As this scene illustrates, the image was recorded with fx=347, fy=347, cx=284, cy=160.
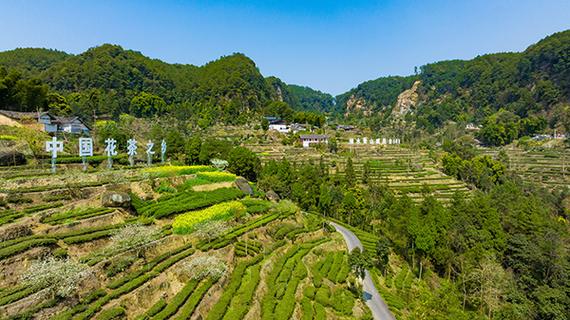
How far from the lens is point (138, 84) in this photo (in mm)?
126875

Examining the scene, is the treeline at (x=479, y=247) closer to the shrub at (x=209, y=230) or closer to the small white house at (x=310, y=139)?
the shrub at (x=209, y=230)

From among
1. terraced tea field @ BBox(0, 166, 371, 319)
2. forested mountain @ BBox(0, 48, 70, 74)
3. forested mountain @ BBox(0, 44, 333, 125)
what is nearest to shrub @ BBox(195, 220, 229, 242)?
terraced tea field @ BBox(0, 166, 371, 319)

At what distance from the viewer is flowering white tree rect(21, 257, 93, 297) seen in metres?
15.8

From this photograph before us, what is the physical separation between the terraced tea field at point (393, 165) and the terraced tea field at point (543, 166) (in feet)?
57.3

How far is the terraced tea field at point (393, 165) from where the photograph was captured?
2420 inches

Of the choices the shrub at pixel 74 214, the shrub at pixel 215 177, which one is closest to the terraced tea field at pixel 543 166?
the shrub at pixel 215 177

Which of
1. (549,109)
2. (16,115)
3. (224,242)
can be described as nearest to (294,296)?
(224,242)

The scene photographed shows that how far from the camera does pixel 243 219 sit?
30.9 m

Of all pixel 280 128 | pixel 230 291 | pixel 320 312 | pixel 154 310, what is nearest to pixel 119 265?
pixel 154 310

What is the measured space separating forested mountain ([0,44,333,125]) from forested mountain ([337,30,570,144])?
7741 centimetres

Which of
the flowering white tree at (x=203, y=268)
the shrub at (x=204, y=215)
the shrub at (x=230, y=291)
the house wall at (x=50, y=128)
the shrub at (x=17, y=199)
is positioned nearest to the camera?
the shrub at (x=230, y=291)

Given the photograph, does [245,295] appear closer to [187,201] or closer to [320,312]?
[320,312]

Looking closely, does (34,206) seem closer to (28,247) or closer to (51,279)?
(28,247)

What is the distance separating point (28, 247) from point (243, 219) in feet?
52.4
